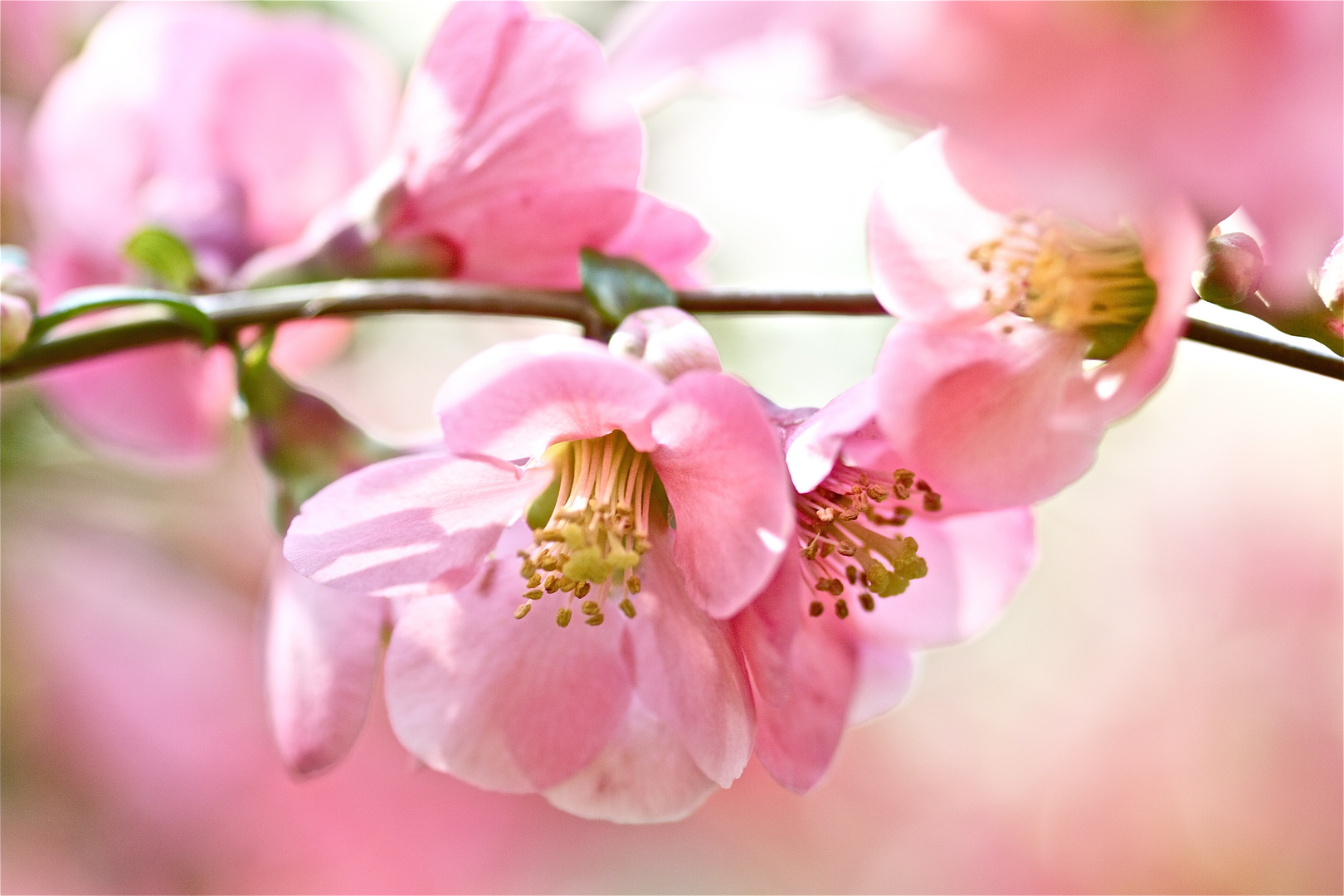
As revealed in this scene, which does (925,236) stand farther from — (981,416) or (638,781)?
→ (638,781)

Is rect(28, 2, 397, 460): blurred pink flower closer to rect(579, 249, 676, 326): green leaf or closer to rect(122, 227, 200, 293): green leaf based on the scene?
rect(122, 227, 200, 293): green leaf

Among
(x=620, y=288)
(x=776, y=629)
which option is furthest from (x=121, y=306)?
(x=776, y=629)

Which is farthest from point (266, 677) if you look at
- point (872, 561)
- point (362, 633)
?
point (872, 561)

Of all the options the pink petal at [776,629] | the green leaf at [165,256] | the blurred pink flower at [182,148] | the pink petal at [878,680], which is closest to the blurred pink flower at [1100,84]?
the pink petal at [776,629]

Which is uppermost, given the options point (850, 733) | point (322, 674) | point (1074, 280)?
point (1074, 280)

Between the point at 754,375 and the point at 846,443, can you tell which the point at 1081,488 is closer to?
the point at 754,375

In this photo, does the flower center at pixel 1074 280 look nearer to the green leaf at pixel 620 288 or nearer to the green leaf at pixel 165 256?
the green leaf at pixel 620 288

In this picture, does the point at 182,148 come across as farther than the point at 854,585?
Yes
